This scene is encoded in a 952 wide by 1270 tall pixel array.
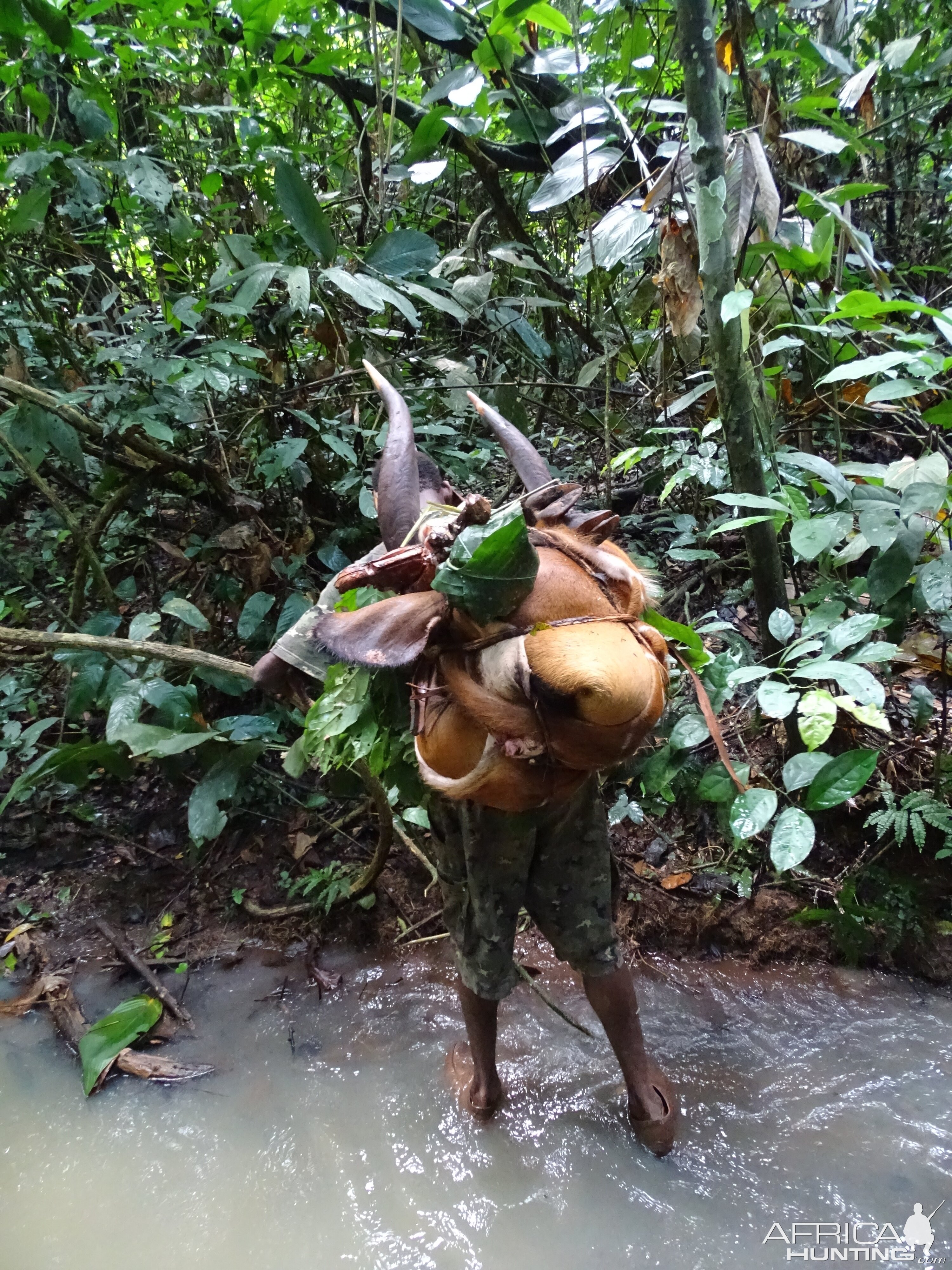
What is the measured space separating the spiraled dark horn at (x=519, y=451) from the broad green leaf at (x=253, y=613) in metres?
1.39

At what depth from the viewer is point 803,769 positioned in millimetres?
1568

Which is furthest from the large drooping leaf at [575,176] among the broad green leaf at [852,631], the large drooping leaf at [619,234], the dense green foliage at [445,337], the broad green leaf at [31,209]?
the broad green leaf at [31,209]

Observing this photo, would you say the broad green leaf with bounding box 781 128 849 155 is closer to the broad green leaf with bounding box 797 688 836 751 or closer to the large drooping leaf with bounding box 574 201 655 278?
the large drooping leaf with bounding box 574 201 655 278

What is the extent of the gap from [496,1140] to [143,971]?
1.32 meters

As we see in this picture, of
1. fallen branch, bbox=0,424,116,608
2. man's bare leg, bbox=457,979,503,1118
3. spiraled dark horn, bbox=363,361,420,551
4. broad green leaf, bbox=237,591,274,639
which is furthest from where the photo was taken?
broad green leaf, bbox=237,591,274,639

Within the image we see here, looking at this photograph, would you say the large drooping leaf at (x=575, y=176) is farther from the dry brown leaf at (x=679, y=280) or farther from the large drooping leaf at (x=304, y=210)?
the large drooping leaf at (x=304, y=210)

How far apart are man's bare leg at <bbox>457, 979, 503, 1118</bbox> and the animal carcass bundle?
696mm

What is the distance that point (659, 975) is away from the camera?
7.32 feet

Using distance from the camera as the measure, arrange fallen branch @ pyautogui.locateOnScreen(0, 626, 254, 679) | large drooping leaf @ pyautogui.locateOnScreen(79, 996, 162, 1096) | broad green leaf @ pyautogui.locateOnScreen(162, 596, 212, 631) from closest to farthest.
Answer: fallen branch @ pyautogui.locateOnScreen(0, 626, 254, 679), large drooping leaf @ pyautogui.locateOnScreen(79, 996, 162, 1096), broad green leaf @ pyautogui.locateOnScreen(162, 596, 212, 631)

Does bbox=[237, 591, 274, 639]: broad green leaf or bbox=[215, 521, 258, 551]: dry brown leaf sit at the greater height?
bbox=[215, 521, 258, 551]: dry brown leaf

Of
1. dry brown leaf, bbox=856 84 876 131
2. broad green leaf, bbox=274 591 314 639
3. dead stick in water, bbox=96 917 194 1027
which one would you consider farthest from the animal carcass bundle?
dry brown leaf, bbox=856 84 876 131

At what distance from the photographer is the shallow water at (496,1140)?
160cm

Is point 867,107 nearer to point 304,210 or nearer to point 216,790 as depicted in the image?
point 304,210

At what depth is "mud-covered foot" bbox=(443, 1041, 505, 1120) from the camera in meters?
1.82
